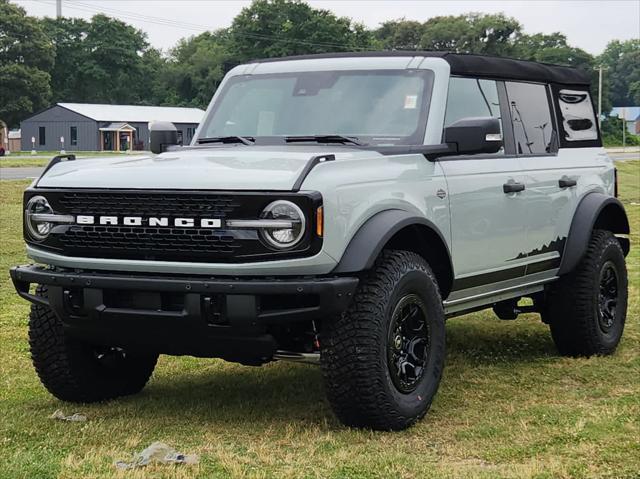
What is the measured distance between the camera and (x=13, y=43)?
261 feet

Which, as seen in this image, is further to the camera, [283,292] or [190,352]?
[190,352]

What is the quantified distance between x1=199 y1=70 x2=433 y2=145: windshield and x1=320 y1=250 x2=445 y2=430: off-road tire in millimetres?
1000

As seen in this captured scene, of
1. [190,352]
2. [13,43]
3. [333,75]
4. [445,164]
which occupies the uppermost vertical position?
[13,43]

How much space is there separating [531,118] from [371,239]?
2645 millimetres

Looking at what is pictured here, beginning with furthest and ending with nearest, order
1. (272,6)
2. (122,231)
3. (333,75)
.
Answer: (272,6)
(333,75)
(122,231)

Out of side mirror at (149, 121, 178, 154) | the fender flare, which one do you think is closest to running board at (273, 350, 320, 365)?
the fender flare

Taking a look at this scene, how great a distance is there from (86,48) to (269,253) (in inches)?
3781

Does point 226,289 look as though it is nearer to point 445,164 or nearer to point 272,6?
point 445,164

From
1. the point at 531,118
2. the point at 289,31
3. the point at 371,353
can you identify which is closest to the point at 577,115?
the point at 531,118

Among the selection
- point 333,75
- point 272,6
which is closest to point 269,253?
point 333,75

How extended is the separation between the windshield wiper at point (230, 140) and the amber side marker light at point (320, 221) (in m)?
1.53

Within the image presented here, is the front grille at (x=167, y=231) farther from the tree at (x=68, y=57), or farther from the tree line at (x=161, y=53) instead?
the tree at (x=68, y=57)

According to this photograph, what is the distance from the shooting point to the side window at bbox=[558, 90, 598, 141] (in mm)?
7676

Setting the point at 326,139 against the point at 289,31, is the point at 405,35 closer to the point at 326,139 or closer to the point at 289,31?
the point at 289,31
